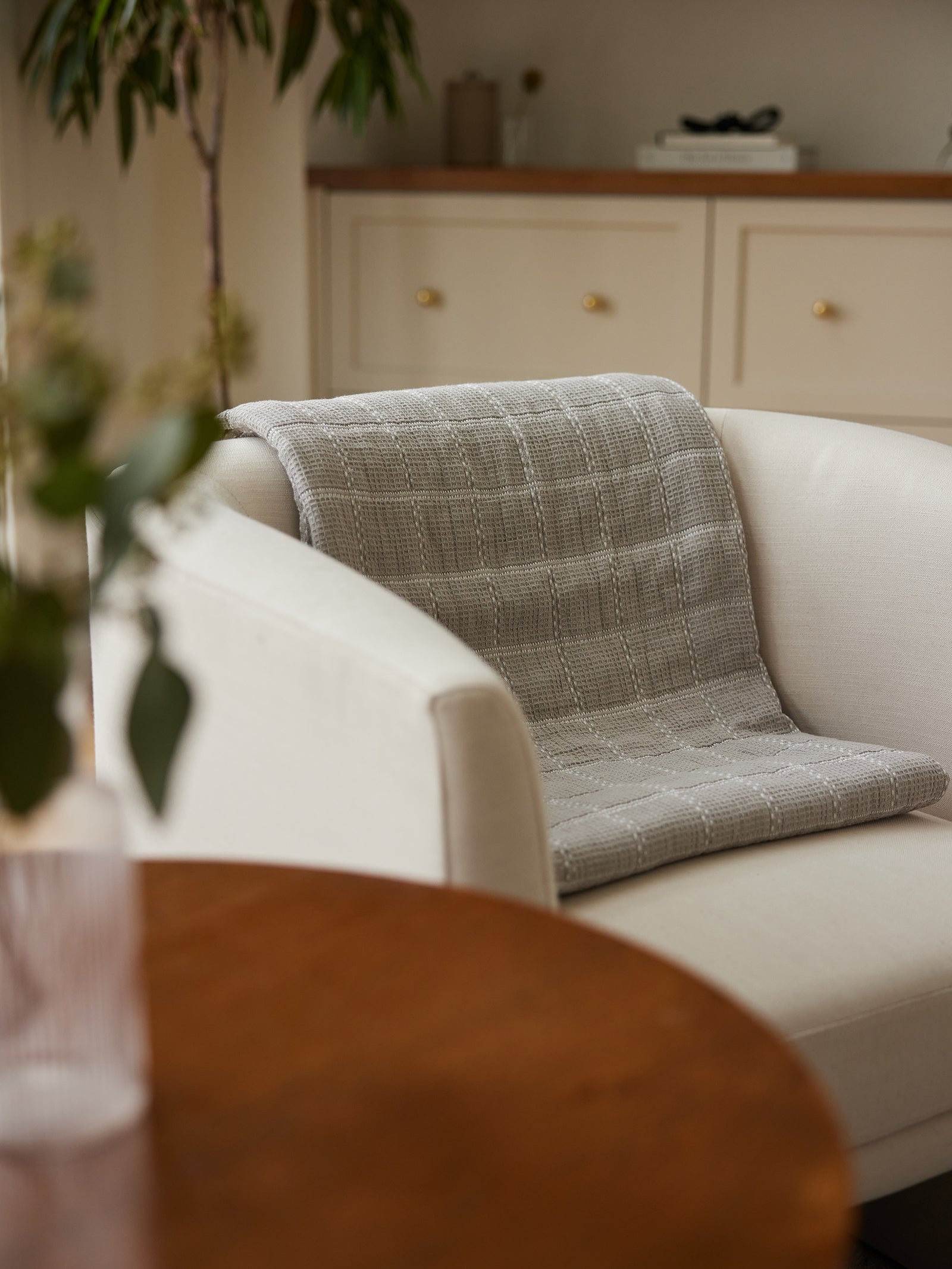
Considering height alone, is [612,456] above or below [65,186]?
below

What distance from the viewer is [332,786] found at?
1089 millimetres

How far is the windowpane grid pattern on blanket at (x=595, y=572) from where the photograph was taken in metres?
1.36

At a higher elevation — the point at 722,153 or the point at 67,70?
the point at 67,70

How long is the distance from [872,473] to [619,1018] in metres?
0.97

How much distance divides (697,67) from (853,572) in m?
1.91

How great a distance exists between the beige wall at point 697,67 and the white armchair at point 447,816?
1.86 m

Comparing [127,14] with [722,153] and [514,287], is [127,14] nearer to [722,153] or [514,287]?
[514,287]

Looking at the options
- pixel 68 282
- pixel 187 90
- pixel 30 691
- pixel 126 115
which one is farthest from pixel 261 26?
pixel 30 691

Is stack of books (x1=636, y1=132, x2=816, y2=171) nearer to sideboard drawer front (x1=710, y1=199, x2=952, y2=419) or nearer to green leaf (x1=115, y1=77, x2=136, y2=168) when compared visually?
Answer: sideboard drawer front (x1=710, y1=199, x2=952, y2=419)

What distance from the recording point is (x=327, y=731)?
108cm

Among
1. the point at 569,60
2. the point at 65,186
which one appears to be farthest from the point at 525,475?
the point at 569,60

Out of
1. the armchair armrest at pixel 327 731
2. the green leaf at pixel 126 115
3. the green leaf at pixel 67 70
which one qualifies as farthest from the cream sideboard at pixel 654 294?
the armchair armrest at pixel 327 731

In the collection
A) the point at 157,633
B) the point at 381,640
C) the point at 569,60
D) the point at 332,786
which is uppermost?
the point at 569,60

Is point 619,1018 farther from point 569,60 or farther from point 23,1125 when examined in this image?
point 569,60
